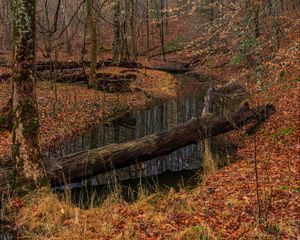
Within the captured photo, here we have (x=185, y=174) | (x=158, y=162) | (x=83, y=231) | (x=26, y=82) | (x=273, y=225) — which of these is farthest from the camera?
(x=158, y=162)

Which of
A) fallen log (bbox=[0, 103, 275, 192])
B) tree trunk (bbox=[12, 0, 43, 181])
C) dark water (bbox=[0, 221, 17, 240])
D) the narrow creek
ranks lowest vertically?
dark water (bbox=[0, 221, 17, 240])

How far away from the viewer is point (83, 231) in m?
6.54

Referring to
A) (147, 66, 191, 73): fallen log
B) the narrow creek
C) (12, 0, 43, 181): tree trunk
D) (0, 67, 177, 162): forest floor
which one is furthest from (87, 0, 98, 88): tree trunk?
(147, 66, 191, 73): fallen log

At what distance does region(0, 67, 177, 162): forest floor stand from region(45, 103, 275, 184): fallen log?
10.7ft

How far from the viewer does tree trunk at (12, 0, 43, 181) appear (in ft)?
24.7

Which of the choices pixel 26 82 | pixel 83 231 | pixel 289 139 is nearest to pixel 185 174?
pixel 289 139

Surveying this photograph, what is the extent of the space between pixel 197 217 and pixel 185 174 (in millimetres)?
3833

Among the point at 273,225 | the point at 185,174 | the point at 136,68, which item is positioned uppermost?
the point at 136,68

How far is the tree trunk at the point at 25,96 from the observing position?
7.54 metres

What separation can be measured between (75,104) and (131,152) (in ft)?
24.1

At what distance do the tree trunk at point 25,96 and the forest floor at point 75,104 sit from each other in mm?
3714

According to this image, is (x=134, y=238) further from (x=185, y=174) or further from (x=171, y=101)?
(x=171, y=101)

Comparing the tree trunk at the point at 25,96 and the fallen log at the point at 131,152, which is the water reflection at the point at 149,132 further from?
the tree trunk at the point at 25,96

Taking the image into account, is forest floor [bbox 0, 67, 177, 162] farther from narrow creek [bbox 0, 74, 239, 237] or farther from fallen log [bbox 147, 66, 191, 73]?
fallen log [bbox 147, 66, 191, 73]
